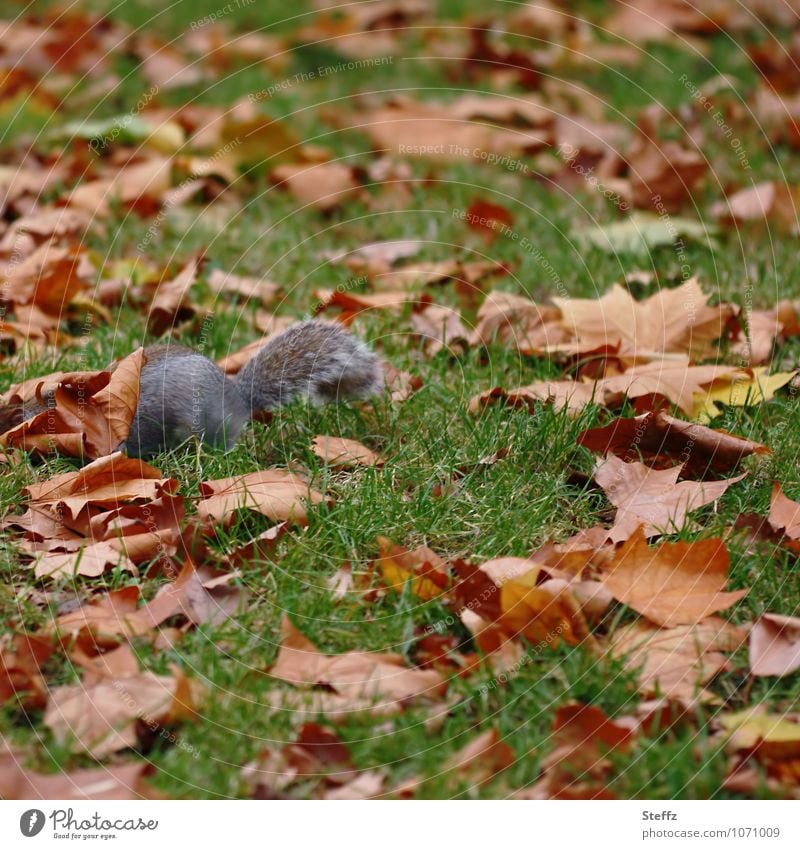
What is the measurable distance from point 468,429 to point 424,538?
14.8 inches

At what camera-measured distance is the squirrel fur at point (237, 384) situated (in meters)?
2.28

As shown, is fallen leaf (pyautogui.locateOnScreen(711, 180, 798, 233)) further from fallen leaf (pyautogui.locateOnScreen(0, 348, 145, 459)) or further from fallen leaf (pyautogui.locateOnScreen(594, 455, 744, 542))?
fallen leaf (pyautogui.locateOnScreen(0, 348, 145, 459))

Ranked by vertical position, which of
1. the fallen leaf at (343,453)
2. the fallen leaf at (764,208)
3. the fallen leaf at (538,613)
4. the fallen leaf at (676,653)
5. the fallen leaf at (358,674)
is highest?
the fallen leaf at (764,208)

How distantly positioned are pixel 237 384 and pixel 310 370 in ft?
0.58

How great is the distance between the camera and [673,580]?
187 cm

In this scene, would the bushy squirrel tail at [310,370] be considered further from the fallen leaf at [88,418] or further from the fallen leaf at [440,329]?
the fallen leaf at [440,329]

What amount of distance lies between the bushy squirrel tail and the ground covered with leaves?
0.19 feet

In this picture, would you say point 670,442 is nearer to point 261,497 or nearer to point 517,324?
point 517,324

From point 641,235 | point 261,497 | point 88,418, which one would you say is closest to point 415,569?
point 261,497

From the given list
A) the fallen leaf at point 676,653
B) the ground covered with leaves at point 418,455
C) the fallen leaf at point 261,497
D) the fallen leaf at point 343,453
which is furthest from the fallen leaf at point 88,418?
the fallen leaf at point 676,653

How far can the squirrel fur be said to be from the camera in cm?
228

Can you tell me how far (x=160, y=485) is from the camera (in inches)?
83.8

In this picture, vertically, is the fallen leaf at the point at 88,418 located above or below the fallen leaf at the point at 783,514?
above

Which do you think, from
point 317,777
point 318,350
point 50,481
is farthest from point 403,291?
point 317,777
